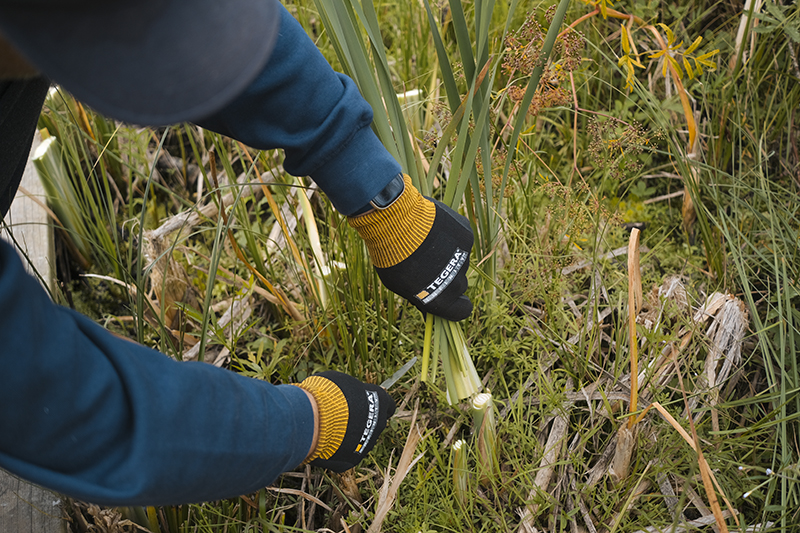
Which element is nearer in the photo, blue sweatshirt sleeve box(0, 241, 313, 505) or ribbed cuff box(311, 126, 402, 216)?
blue sweatshirt sleeve box(0, 241, 313, 505)

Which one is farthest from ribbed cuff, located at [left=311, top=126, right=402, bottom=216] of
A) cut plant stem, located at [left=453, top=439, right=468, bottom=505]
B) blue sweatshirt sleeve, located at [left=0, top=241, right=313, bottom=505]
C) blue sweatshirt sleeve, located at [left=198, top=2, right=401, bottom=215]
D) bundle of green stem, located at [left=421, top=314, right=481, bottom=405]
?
cut plant stem, located at [left=453, top=439, right=468, bottom=505]

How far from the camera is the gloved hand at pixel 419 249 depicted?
106 centimetres

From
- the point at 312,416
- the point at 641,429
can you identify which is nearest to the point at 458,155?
the point at 312,416

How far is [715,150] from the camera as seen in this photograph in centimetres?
154

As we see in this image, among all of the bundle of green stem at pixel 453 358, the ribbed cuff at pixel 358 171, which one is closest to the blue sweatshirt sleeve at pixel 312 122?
the ribbed cuff at pixel 358 171

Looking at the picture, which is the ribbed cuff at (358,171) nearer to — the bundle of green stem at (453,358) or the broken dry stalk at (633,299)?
the bundle of green stem at (453,358)

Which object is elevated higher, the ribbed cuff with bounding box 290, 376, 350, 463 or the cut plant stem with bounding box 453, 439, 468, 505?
the ribbed cuff with bounding box 290, 376, 350, 463

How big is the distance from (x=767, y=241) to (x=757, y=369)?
1.06 feet

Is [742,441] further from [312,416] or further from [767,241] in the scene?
[312,416]

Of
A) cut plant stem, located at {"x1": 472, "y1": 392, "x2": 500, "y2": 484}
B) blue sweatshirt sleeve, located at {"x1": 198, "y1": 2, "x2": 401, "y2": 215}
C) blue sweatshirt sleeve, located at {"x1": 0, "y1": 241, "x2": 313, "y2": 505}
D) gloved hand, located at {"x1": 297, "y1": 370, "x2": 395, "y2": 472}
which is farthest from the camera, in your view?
Answer: cut plant stem, located at {"x1": 472, "y1": 392, "x2": 500, "y2": 484}

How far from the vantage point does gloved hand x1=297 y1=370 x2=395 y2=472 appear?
0.99 meters

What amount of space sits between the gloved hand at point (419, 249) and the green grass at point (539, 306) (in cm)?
7

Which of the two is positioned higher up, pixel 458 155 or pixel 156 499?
pixel 458 155

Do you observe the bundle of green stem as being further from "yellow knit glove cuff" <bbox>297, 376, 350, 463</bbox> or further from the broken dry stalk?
the broken dry stalk
